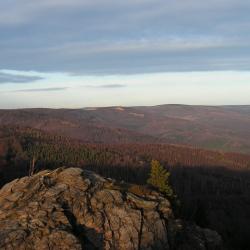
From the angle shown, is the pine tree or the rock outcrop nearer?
the rock outcrop

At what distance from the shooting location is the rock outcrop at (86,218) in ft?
110

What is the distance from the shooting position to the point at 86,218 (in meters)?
36.8

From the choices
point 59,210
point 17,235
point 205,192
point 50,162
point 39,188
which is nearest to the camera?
point 17,235

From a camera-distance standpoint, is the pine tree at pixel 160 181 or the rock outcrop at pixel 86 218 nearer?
the rock outcrop at pixel 86 218

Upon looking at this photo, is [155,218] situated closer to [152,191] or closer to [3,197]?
[152,191]

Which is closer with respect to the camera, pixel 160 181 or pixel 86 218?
pixel 86 218

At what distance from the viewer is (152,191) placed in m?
44.6

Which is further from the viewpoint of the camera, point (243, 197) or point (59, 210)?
point (243, 197)

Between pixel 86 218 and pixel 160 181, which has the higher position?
pixel 160 181

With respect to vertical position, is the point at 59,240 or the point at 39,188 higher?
the point at 39,188

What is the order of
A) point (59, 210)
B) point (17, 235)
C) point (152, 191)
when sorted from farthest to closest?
point (152, 191)
point (59, 210)
point (17, 235)

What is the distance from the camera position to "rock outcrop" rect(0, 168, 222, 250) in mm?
33594

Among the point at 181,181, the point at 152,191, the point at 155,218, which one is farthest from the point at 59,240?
the point at 181,181

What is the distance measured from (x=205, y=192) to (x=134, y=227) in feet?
450
